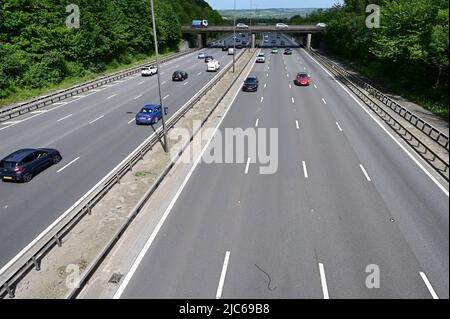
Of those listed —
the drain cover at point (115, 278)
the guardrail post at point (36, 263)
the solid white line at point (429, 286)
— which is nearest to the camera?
the solid white line at point (429, 286)

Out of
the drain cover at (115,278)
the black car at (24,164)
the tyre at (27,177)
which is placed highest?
the black car at (24,164)

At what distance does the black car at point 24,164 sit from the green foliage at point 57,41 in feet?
86.1

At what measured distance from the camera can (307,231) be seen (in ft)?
42.6

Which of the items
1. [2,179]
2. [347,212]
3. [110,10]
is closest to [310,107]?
[347,212]

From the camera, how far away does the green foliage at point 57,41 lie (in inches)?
1650

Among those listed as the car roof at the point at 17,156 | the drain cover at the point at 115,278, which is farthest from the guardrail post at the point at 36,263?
the car roof at the point at 17,156

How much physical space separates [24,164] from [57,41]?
3867 centimetres

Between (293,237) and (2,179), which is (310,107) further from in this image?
(2,179)

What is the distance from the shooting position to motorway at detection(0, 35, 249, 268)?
14484mm

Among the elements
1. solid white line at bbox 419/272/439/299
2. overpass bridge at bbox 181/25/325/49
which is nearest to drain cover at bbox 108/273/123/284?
solid white line at bbox 419/272/439/299

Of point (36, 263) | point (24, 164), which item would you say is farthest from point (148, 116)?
point (36, 263)

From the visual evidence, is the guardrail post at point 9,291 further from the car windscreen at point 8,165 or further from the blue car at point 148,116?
the blue car at point 148,116

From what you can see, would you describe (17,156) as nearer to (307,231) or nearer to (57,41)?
(307,231)

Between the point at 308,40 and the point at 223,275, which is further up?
the point at 308,40
